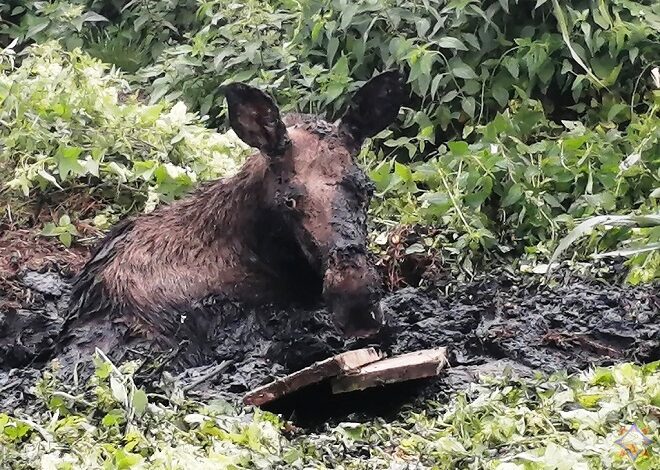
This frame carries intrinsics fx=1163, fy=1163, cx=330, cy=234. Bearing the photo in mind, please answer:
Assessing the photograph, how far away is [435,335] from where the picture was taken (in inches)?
192

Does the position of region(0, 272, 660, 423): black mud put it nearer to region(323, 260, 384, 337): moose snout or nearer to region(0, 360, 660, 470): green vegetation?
region(323, 260, 384, 337): moose snout

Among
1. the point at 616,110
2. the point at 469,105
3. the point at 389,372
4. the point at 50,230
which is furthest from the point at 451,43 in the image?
the point at 389,372

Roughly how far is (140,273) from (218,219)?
414 mm

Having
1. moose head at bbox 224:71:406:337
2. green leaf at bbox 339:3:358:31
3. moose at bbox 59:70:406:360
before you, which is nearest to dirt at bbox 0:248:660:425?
moose at bbox 59:70:406:360

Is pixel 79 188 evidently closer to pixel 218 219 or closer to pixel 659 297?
pixel 218 219

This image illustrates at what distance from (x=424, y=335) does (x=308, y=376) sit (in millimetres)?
1159

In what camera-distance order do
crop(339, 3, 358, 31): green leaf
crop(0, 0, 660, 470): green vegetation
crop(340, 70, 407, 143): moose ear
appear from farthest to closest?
1. crop(339, 3, 358, 31): green leaf
2. crop(340, 70, 407, 143): moose ear
3. crop(0, 0, 660, 470): green vegetation

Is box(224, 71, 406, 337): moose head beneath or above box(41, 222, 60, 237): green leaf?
above

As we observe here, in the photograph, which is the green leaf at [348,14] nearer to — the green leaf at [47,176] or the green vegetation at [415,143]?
the green vegetation at [415,143]

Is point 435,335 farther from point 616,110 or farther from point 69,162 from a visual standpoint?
point 616,110

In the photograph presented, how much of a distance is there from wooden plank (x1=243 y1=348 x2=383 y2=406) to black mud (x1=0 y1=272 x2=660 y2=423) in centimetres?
13

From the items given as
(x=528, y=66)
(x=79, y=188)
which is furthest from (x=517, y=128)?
(x=79, y=188)

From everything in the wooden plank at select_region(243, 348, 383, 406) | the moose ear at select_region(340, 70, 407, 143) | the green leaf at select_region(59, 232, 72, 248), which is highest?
the moose ear at select_region(340, 70, 407, 143)

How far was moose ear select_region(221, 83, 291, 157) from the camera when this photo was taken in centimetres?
484
